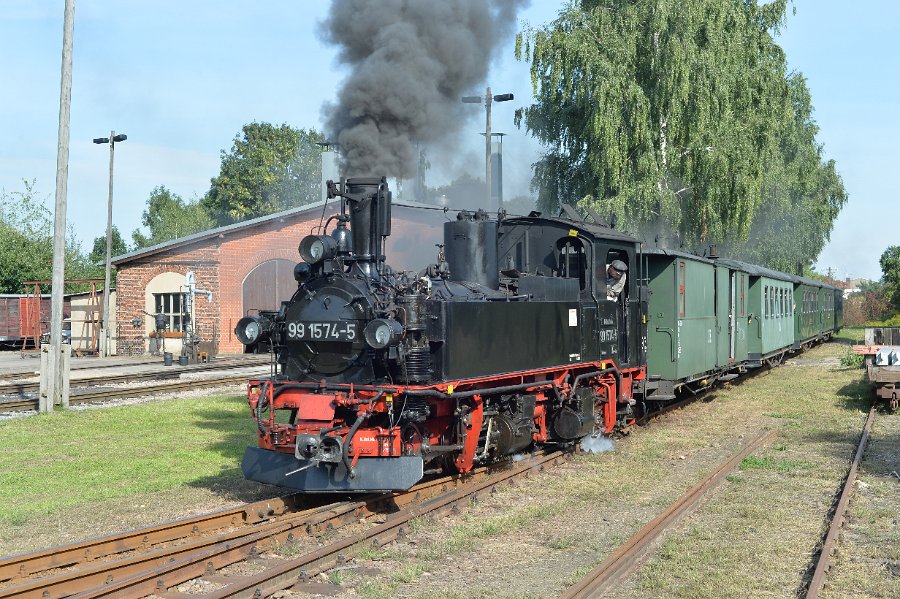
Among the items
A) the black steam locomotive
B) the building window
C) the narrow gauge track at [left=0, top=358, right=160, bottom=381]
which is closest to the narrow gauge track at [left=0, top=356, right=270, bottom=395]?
the narrow gauge track at [left=0, top=358, right=160, bottom=381]

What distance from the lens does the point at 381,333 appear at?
23.2ft

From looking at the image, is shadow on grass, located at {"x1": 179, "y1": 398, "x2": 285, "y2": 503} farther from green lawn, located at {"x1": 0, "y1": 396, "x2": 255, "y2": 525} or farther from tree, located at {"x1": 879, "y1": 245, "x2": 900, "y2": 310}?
tree, located at {"x1": 879, "y1": 245, "x2": 900, "y2": 310}

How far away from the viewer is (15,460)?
10117mm

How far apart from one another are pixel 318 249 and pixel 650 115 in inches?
674

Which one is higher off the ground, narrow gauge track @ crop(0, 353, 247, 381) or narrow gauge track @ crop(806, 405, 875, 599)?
narrow gauge track @ crop(0, 353, 247, 381)

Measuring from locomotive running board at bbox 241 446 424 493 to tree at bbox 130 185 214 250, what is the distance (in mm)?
61343

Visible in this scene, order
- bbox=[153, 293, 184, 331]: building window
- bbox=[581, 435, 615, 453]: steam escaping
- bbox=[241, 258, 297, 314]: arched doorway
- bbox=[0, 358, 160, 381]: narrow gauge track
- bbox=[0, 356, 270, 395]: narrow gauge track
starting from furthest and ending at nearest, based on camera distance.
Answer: bbox=[153, 293, 184, 331]: building window < bbox=[241, 258, 297, 314]: arched doorway < bbox=[0, 358, 160, 381]: narrow gauge track < bbox=[0, 356, 270, 395]: narrow gauge track < bbox=[581, 435, 615, 453]: steam escaping

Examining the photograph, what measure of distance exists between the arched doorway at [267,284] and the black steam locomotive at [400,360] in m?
18.7

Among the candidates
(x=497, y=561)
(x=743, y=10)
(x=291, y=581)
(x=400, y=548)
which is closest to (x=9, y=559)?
(x=291, y=581)

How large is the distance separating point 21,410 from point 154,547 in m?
9.62

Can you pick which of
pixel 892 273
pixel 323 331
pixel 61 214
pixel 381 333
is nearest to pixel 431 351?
pixel 381 333

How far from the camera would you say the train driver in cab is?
35.8ft

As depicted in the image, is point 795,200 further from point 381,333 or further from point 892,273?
point 381,333

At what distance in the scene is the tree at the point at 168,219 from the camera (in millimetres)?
69312
